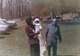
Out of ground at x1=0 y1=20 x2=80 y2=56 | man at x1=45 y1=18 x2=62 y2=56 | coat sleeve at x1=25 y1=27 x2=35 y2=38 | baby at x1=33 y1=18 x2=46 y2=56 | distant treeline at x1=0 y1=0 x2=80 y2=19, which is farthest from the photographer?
ground at x1=0 y1=20 x2=80 y2=56

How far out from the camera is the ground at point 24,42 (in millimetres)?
7938

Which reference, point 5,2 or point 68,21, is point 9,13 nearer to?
point 5,2

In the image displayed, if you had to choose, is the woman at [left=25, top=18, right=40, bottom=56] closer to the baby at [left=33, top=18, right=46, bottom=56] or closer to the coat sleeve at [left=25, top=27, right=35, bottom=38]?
the coat sleeve at [left=25, top=27, right=35, bottom=38]

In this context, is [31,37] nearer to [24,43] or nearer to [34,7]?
[24,43]

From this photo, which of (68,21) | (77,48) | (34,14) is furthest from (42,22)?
(77,48)

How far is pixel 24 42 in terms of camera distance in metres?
7.95

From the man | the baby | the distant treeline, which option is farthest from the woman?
the distant treeline

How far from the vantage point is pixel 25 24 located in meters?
7.71

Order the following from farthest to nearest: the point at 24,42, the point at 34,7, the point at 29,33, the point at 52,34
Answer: the point at 24,42 → the point at 34,7 → the point at 52,34 → the point at 29,33

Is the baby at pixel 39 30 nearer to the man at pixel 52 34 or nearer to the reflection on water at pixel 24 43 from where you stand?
the man at pixel 52 34

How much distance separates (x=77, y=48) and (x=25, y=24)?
199 centimetres

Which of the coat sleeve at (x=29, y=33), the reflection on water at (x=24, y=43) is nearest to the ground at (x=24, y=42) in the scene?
the reflection on water at (x=24, y=43)

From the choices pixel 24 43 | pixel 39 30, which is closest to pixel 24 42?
pixel 24 43

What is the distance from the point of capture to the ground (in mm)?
7938
